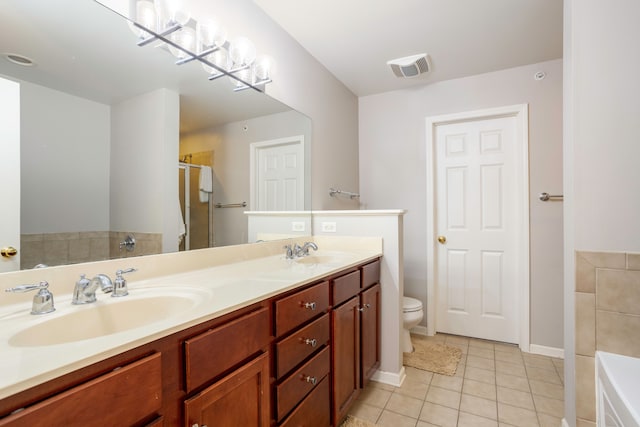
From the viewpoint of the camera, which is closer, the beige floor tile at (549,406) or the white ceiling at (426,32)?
the beige floor tile at (549,406)

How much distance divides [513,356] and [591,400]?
1081 mm

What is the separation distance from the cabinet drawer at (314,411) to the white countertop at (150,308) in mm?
478

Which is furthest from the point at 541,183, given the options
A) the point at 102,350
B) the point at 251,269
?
the point at 102,350

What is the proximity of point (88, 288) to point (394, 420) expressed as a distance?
161 centimetres

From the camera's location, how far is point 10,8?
911mm

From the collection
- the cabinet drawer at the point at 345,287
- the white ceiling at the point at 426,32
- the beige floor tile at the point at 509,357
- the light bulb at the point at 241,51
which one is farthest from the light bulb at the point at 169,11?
the beige floor tile at the point at 509,357

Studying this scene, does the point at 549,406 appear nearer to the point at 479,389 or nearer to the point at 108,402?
the point at 479,389

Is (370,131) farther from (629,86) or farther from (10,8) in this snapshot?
(10,8)

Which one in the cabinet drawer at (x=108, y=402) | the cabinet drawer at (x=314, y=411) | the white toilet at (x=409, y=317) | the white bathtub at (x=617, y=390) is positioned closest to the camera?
the cabinet drawer at (x=108, y=402)

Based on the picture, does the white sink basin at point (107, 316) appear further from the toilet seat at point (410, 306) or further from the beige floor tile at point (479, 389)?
the beige floor tile at point (479, 389)

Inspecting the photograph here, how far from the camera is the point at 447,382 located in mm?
2037

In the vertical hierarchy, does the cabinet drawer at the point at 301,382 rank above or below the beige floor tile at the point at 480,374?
above

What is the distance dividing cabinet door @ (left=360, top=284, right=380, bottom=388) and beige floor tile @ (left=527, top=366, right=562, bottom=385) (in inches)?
43.9

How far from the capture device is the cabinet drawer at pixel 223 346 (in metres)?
0.77
